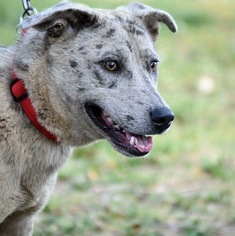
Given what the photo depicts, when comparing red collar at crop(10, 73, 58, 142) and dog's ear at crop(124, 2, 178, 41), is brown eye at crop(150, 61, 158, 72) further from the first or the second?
red collar at crop(10, 73, 58, 142)

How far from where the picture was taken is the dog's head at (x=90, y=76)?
179 inches

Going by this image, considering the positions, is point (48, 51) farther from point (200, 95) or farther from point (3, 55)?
point (200, 95)

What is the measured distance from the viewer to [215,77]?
37.6ft

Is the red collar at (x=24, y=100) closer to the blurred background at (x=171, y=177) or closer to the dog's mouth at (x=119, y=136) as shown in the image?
the dog's mouth at (x=119, y=136)

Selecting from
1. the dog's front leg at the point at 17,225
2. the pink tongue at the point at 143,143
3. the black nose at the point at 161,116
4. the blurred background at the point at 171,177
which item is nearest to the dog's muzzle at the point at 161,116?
the black nose at the point at 161,116

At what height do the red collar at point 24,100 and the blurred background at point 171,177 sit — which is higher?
the red collar at point 24,100

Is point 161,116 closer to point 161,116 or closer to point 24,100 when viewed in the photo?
point 161,116

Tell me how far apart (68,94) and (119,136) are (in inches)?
16.7

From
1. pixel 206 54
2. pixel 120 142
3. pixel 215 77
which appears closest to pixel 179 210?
pixel 120 142

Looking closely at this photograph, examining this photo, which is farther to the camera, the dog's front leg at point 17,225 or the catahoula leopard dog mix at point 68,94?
the dog's front leg at point 17,225

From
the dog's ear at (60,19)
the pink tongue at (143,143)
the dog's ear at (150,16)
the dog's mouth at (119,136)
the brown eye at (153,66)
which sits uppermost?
the dog's ear at (60,19)

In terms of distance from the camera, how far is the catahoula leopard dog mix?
4555 millimetres

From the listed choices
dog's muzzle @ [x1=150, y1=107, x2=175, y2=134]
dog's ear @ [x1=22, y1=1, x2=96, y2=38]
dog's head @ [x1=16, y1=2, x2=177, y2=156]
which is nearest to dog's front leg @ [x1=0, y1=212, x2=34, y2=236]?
dog's head @ [x1=16, y1=2, x2=177, y2=156]

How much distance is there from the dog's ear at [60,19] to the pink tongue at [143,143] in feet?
2.67
